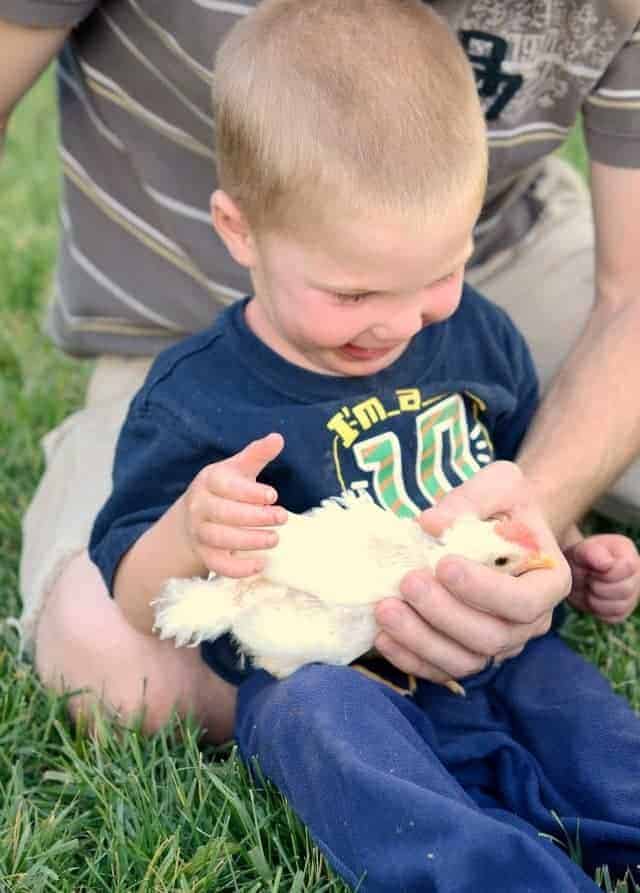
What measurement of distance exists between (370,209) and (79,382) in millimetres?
1434

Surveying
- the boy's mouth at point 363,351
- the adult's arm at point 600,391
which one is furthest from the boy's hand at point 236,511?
the adult's arm at point 600,391

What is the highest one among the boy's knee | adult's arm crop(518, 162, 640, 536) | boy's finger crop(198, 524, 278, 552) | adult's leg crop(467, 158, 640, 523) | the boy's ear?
the boy's ear

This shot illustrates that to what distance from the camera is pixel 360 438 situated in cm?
178

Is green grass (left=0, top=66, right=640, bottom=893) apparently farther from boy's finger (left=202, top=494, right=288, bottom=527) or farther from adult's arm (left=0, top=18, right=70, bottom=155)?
adult's arm (left=0, top=18, right=70, bottom=155)

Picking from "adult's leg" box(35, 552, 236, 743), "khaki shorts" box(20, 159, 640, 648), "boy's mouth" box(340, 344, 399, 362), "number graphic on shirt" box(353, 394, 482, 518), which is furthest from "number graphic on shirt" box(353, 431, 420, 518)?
"khaki shorts" box(20, 159, 640, 648)

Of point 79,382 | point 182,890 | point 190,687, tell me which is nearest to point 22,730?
point 190,687

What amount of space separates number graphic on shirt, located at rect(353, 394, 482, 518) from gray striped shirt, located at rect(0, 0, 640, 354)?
→ 0.51 meters

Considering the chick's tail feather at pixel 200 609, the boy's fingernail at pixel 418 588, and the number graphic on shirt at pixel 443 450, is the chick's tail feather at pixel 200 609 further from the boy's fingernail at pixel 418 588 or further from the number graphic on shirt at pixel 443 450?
the number graphic on shirt at pixel 443 450

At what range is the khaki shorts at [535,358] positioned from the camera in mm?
2131

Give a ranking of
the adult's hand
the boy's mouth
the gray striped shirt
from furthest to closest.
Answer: the gray striped shirt, the boy's mouth, the adult's hand

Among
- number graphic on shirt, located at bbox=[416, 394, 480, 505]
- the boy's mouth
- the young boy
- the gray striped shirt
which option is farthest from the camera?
the gray striped shirt

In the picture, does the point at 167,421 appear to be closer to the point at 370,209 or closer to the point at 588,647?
the point at 370,209

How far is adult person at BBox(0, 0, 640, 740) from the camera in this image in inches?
76.0

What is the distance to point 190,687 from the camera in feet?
6.21
